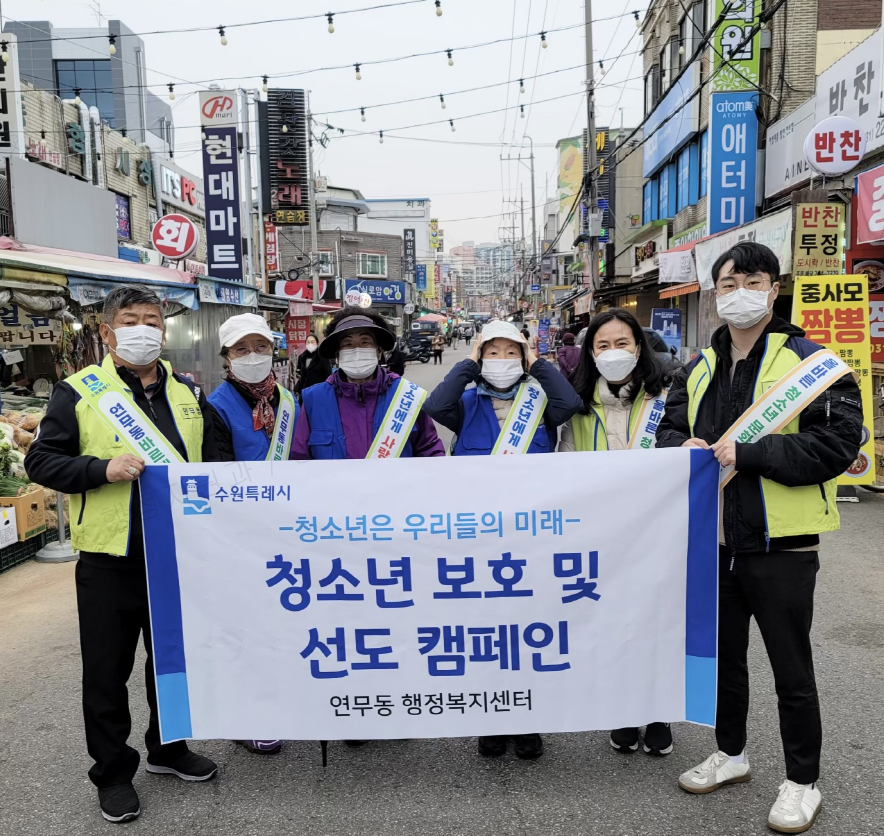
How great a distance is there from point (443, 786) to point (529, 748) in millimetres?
418

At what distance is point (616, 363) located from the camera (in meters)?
3.43

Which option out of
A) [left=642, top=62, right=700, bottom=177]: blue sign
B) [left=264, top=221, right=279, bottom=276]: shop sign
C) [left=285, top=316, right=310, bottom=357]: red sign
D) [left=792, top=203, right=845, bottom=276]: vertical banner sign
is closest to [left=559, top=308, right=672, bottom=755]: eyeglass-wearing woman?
[left=792, top=203, right=845, bottom=276]: vertical banner sign

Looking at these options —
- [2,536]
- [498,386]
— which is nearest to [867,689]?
[498,386]

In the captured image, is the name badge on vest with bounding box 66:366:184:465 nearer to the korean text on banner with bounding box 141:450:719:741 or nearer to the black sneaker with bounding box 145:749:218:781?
the korean text on banner with bounding box 141:450:719:741

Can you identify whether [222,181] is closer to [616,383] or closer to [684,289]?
[684,289]

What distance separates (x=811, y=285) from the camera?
7.84 meters

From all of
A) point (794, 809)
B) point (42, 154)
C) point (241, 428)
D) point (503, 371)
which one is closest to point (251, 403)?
point (241, 428)

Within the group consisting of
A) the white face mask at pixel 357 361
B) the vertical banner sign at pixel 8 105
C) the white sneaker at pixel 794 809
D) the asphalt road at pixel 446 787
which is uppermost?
the vertical banner sign at pixel 8 105

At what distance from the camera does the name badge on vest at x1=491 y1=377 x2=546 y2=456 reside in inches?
141

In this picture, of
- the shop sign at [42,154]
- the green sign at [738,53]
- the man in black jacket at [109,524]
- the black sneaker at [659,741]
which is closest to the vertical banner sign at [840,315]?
the black sneaker at [659,741]

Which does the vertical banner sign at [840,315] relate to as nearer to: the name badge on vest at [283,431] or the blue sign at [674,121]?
the name badge on vest at [283,431]

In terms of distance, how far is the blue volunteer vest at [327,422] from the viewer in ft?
11.6

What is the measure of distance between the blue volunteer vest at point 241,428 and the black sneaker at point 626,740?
2037 mm

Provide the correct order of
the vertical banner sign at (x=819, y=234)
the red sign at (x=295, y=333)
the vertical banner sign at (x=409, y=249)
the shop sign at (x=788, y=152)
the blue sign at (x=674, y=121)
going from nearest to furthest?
1. the vertical banner sign at (x=819, y=234)
2. the shop sign at (x=788, y=152)
3. the red sign at (x=295, y=333)
4. the blue sign at (x=674, y=121)
5. the vertical banner sign at (x=409, y=249)
